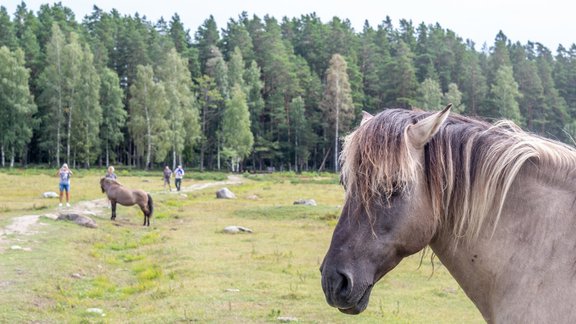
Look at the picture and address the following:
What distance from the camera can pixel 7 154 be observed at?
62.5m

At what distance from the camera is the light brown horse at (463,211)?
2.77m

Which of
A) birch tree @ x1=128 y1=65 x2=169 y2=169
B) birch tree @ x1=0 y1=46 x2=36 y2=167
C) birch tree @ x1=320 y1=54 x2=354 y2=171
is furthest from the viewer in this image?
birch tree @ x1=320 y1=54 x2=354 y2=171

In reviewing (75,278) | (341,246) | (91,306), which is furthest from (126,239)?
(341,246)

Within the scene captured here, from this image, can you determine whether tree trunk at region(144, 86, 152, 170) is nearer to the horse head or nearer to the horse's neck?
the horse head

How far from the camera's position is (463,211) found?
115 inches

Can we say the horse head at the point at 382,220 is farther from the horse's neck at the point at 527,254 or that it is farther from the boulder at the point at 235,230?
the boulder at the point at 235,230

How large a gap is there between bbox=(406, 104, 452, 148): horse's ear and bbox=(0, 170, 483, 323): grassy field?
6073 mm

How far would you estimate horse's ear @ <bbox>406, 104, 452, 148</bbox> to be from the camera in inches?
112

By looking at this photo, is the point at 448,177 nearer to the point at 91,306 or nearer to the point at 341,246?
the point at 341,246

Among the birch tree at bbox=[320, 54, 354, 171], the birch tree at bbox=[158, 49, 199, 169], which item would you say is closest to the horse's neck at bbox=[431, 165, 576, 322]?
the birch tree at bbox=[158, 49, 199, 169]

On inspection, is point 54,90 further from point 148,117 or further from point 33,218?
point 33,218

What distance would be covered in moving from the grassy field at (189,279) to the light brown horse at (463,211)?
5854mm

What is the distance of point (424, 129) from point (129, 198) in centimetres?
2115

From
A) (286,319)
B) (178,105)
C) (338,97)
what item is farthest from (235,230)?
(338,97)
